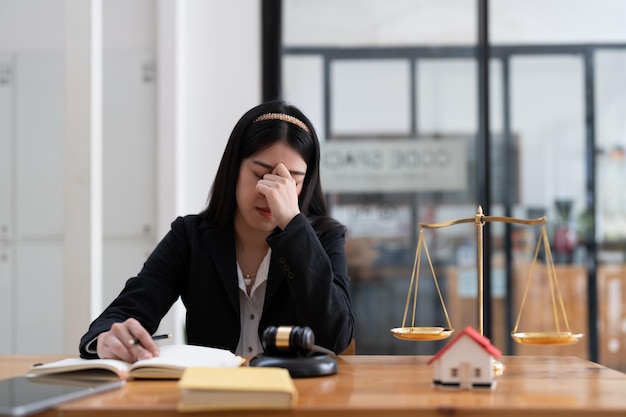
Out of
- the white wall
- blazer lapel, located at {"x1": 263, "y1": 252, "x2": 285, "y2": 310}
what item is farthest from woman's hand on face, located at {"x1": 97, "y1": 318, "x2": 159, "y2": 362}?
the white wall

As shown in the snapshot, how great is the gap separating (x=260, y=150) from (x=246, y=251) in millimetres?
263

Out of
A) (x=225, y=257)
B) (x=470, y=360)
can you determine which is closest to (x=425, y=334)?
(x=470, y=360)

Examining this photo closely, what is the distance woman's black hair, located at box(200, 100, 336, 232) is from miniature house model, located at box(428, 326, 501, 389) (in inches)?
31.8

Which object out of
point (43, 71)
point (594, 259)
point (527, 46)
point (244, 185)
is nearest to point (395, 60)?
point (527, 46)

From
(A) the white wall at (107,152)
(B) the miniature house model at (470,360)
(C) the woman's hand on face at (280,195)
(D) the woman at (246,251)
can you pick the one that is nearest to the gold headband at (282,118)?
(D) the woman at (246,251)

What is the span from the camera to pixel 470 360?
131 centimetres

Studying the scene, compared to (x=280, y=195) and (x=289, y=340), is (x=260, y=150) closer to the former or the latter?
(x=280, y=195)

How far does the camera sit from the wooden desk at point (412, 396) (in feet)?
3.75

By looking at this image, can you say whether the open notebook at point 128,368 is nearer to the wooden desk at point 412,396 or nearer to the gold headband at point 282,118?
the wooden desk at point 412,396

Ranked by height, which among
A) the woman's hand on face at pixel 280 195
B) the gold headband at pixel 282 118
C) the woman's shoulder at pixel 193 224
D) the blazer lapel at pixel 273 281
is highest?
the gold headband at pixel 282 118

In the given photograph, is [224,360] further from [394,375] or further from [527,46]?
[527,46]

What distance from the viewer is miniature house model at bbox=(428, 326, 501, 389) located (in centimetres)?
130

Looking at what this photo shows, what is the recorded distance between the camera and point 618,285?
422cm

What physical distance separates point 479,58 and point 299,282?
8.86 feet
